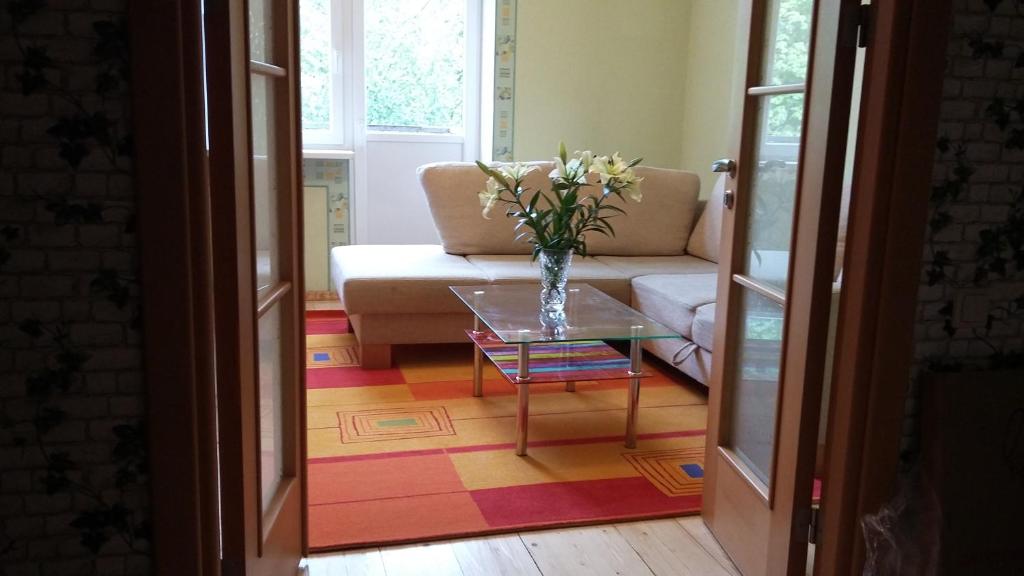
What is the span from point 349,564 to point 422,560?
18 centimetres

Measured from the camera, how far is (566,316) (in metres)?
3.01

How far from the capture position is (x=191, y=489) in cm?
141

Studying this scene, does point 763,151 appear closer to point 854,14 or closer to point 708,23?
point 854,14

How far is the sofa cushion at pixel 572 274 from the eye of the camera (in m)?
3.77

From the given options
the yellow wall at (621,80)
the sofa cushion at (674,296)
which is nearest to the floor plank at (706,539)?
the sofa cushion at (674,296)

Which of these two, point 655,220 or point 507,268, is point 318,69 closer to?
point 507,268

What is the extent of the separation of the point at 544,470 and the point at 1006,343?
1366 mm

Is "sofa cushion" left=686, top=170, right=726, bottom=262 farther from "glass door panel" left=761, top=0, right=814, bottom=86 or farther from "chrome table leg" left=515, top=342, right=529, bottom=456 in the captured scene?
"glass door panel" left=761, top=0, right=814, bottom=86

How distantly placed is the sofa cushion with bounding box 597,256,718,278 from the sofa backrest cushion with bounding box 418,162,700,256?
88 mm

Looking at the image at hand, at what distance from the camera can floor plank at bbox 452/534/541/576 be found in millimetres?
2074

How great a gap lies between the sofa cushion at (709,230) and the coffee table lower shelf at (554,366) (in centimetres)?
113

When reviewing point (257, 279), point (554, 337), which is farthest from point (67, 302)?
point (554, 337)

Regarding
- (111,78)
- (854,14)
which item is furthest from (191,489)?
(854,14)

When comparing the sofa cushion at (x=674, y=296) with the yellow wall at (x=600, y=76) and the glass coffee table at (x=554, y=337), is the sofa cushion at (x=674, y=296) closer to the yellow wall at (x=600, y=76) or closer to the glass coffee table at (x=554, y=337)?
the glass coffee table at (x=554, y=337)
